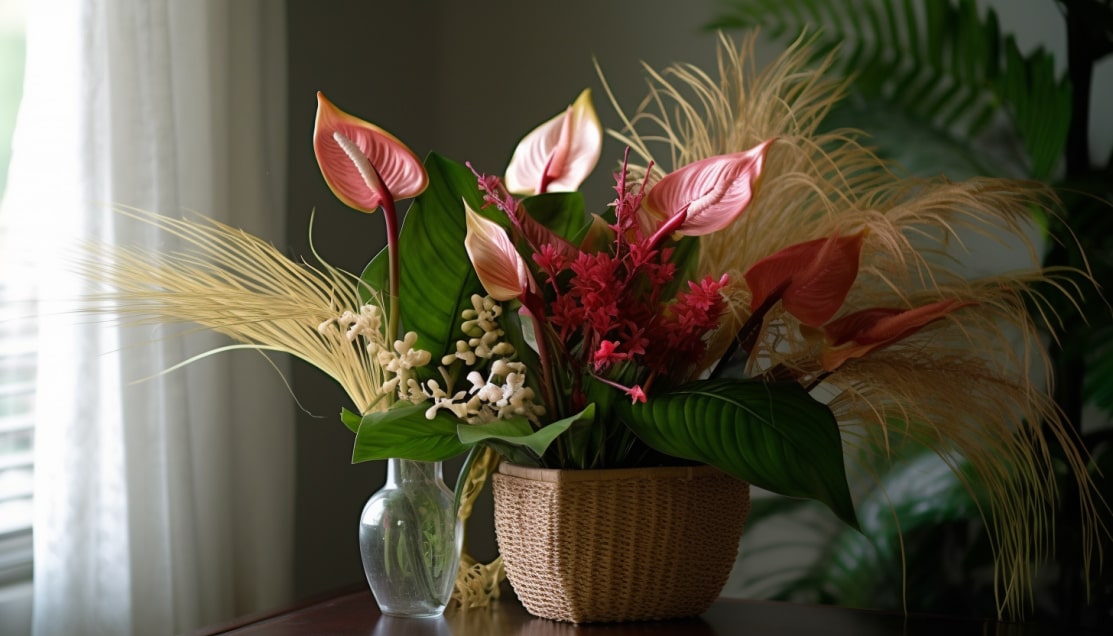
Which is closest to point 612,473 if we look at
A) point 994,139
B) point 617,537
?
point 617,537

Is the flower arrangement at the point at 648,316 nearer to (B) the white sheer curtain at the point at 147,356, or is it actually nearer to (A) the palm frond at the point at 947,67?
(B) the white sheer curtain at the point at 147,356

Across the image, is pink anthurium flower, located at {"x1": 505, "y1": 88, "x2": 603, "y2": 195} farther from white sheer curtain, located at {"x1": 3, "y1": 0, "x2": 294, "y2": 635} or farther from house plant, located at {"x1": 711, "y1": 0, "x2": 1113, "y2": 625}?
house plant, located at {"x1": 711, "y1": 0, "x2": 1113, "y2": 625}

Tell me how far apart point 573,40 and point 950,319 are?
0.97 meters

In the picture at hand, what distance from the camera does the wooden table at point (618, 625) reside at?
0.87m

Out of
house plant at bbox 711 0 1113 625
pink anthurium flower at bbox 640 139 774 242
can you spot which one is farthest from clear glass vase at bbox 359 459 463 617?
house plant at bbox 711 0 1113 625

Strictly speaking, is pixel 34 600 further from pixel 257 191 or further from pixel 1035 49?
pixel 1035 49

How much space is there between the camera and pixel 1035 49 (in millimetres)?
1337

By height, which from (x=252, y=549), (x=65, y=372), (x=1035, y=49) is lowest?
(x=252, y=549)

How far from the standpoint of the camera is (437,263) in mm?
873

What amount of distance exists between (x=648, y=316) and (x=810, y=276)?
0.41 feet

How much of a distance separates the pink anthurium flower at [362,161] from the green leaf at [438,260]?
34 mm

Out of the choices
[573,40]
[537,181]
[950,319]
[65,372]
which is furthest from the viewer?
[573,40]

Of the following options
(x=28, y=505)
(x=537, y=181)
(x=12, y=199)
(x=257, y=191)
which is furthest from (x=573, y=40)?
(x=28, y=505)

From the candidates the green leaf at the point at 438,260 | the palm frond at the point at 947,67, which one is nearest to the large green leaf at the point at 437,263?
the green leaf at the point at 438,260
